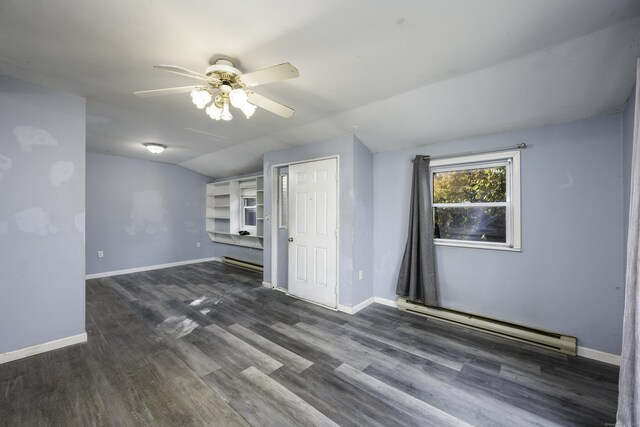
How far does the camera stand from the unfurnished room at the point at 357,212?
161cm

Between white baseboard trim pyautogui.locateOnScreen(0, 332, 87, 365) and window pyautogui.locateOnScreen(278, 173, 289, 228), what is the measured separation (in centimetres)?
274

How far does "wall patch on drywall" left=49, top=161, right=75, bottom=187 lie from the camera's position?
242 centimetres

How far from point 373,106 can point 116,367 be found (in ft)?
11.4

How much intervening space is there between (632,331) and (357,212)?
2475 mm

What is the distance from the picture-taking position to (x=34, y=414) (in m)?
1.65

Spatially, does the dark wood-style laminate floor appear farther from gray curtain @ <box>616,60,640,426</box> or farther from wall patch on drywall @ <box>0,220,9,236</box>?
wall patch on drywall @ <box>0,220,9,236</box>

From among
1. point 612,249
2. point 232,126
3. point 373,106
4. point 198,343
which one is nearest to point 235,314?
point 198,343

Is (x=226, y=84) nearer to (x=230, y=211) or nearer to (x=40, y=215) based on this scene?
(x=40, y=215)

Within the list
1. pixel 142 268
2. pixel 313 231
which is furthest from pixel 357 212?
pixel 142 268

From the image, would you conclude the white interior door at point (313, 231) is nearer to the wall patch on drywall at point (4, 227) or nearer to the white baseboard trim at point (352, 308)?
the white baseboard trim at point (352, 308)

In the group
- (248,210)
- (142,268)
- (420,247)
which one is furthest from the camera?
(248,210)

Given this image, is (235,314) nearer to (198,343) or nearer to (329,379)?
(198,343)

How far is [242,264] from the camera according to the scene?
5.82 metres

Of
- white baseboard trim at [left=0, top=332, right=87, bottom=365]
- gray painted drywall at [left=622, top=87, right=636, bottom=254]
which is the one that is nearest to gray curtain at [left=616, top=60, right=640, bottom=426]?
gray painted drywall at [left=622, top=87, right=636, bottom=254]
